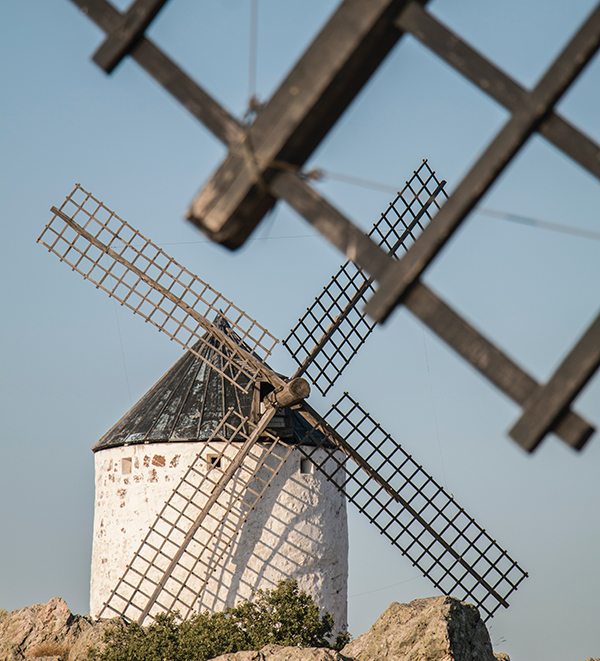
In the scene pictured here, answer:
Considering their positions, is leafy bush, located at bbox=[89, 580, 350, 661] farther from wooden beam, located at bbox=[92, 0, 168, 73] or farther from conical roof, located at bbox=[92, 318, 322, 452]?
wooden beam, located at bbox=[92, 0, 168, 73]

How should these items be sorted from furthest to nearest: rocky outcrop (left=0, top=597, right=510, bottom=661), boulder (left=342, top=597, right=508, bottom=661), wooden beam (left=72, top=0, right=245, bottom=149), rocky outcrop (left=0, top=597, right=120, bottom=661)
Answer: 1. rocky outcrop (left=0, top=597, right=120, bottom=661)
2. boulder (left=342, top=597, right=508, bottom=661)
3. rocky outcrop (left=0, top=597, right=510, bottom=661)
4. wooden beam (left=72, top=0, right=245, bottom=149)

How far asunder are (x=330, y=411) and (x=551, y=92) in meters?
9.31

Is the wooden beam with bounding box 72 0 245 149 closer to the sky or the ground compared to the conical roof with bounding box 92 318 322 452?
closer to the ground

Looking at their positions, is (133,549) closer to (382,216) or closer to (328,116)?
(382,216)

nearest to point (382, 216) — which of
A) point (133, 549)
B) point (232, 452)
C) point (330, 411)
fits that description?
point (330, 411)

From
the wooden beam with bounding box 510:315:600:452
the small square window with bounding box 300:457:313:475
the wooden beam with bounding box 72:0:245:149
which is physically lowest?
the wooden beam with bounding box 510:315:600:452

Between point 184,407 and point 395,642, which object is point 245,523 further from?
point 395,642

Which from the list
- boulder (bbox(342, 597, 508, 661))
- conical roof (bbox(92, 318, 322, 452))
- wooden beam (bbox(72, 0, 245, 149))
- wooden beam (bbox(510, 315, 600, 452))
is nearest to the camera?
wooden beam (bbox(510, 315, 600, 452))

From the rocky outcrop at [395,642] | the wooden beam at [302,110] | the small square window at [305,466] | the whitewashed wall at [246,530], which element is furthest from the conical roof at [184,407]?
the wooden beam at [302,110]

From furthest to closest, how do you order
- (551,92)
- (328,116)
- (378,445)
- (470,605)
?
(378,445)
(470,605)
(328,116)
(551,92)

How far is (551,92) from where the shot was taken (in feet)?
5.97

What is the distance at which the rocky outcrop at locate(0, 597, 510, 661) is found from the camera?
19.6 ft

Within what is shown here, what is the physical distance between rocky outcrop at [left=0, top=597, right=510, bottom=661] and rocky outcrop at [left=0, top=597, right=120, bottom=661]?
0.03 feet

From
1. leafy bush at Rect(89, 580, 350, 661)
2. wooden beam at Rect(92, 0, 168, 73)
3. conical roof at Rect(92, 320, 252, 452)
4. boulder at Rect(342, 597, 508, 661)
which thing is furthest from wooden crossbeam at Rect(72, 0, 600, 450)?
conical roof at Rect(92, 320, 252, 452)
